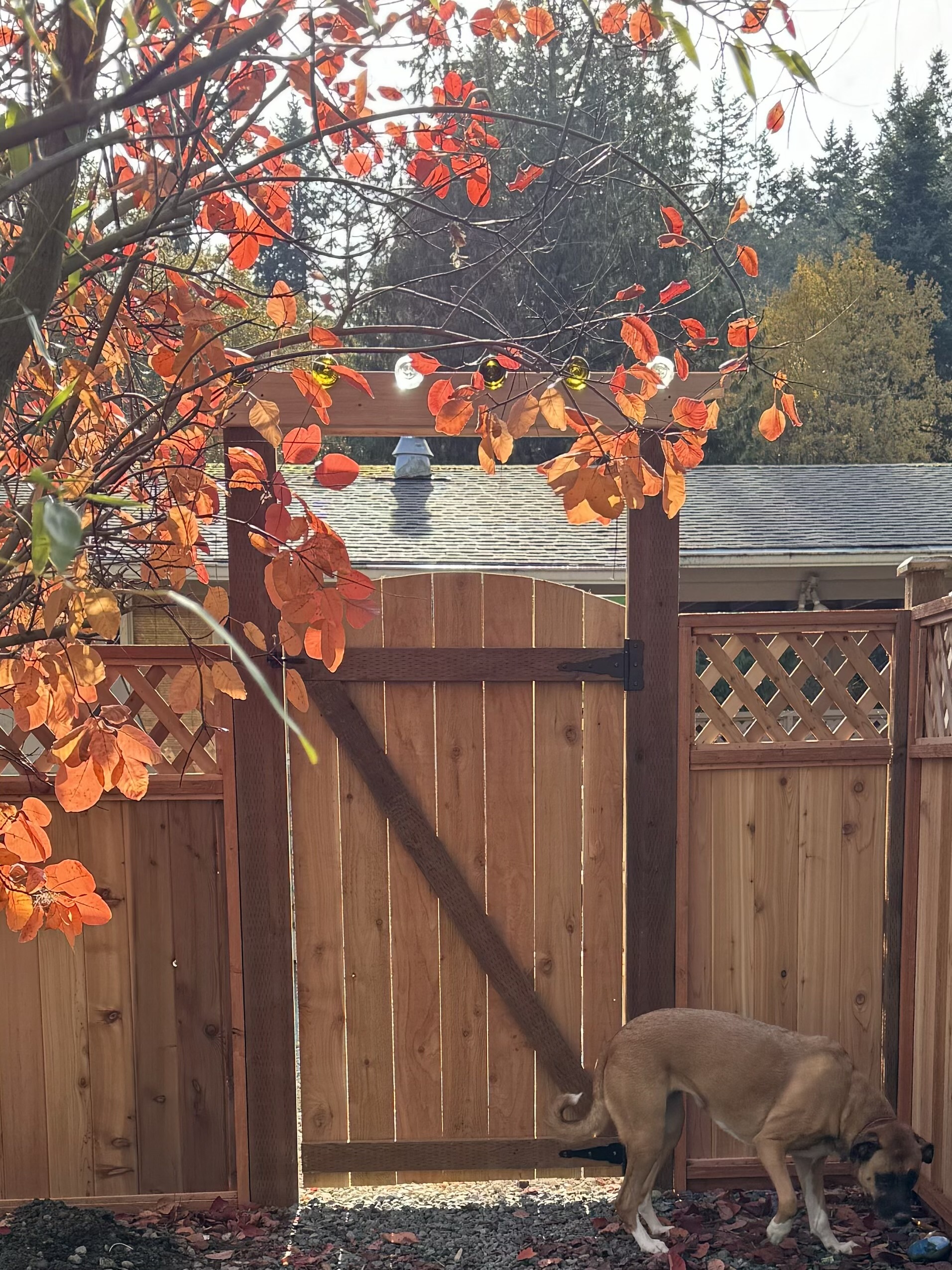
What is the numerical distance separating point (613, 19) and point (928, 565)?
2.20 metres

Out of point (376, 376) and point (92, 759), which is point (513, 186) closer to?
point (376, 376)

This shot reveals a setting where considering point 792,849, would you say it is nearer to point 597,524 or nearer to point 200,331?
point 200,331

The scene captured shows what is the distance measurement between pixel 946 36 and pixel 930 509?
987 centimetres

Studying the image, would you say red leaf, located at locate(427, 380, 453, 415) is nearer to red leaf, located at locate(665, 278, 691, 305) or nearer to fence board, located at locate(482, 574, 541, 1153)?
red leaf, located at locate(665, 278, 691, 305)

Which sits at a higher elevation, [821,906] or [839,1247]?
[821,906]

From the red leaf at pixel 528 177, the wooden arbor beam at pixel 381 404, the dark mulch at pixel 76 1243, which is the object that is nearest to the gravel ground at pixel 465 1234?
the dark mulch at pixel 76 1243

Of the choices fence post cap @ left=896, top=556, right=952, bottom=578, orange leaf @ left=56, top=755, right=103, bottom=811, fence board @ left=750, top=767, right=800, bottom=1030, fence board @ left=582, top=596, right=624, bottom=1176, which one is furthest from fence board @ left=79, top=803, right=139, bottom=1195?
fence post cap @ left=896, top=556, right=952, bottom=578

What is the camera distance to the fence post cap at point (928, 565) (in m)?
3.82

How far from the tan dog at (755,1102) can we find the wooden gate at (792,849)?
0.40 m

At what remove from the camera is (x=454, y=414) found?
7.36ft

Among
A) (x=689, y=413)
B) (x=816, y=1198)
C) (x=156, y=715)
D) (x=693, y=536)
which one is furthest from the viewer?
(x=693, y=536)

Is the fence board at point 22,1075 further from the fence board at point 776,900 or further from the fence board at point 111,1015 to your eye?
the fence board at point 776,900

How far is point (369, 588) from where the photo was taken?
188 centimetres

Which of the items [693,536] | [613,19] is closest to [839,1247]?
[613,19]
